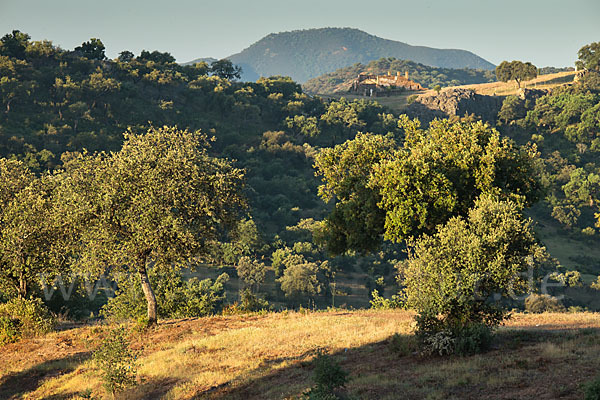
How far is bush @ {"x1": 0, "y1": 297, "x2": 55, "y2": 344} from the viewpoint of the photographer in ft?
88.0

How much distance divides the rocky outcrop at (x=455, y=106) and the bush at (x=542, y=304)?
99.9m

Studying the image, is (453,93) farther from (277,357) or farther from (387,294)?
(277,357)

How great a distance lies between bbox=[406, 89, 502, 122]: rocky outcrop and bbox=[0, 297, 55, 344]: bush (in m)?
142

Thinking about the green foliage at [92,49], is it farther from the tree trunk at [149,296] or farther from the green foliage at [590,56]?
the green foliage at [590,56]

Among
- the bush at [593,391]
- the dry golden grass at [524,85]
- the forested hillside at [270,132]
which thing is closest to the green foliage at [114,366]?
the bush at [593,391]

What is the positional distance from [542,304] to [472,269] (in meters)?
52.3

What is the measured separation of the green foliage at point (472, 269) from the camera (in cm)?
1733

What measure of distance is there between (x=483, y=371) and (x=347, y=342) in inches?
298

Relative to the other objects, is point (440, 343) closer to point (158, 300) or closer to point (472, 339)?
point (472, 339)

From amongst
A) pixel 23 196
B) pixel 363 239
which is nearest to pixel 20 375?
pixel 23 196

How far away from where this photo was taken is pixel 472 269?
1717 cm

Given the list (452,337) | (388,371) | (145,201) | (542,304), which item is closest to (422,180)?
(452,337)

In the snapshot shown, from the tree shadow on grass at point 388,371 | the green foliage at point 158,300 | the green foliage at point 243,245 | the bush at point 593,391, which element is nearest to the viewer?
the bush at point 593,391

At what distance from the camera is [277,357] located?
2092 centimetres
